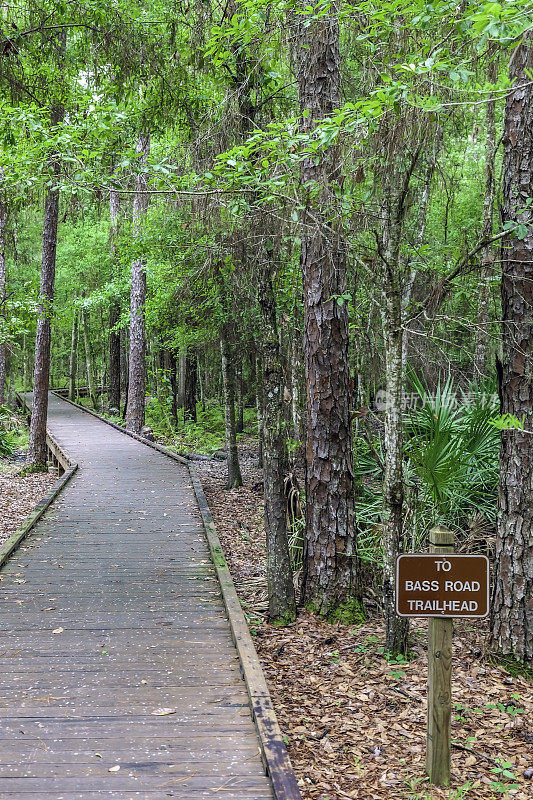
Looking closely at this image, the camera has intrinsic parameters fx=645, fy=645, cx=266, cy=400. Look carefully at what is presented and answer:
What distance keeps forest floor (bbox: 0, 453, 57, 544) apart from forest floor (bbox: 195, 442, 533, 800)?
499 centimetres

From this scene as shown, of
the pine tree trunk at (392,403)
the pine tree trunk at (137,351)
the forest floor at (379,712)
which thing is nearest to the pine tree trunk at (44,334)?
the pine tree trunk at (137,351)

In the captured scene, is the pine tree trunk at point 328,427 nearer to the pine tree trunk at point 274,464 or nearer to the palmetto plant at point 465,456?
the pine tree trunk at point 274,464

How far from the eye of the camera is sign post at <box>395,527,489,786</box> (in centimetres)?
351

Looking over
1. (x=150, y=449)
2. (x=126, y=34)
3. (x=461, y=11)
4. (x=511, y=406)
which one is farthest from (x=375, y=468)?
(x=150, y=449)

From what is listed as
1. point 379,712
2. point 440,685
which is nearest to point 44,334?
point 379,712

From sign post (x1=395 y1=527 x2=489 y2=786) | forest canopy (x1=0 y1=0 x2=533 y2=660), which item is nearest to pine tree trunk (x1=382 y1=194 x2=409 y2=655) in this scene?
forest canopy (x1=0 y1=0 x2=533 y2=660)

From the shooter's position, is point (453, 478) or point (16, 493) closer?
point (453, 478)

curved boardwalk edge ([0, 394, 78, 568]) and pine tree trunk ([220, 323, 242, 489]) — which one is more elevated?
pine tree trunk ([220, 323, 242, 489])

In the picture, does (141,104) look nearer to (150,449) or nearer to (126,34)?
(126,34)

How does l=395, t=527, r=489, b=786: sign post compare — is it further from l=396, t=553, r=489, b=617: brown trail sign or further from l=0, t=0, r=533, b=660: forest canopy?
l=0, t=0, r=533, b=660: forest canopy

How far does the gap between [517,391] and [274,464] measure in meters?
2.25

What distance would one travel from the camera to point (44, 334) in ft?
45.5

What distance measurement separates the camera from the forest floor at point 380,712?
3.82 m

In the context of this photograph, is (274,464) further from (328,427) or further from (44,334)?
(44,334)
